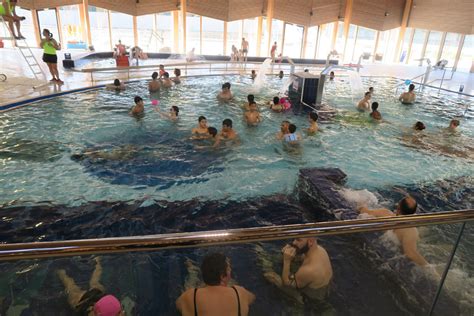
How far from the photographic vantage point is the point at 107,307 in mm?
2445

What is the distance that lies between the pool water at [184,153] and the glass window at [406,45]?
1973 centimetres

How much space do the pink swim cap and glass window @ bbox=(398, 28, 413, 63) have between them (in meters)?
30.9

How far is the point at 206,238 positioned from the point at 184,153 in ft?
17.6

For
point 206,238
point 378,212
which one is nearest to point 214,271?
point 206,238

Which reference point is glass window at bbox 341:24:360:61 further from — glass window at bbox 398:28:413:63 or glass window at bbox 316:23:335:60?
glass window at bbox 398:28:413:63

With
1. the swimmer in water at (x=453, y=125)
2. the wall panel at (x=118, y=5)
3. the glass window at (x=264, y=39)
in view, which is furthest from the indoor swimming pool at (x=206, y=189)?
the glass window at (x=264, y=39)

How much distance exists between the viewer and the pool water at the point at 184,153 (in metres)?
5.46

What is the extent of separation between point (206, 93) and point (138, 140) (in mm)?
5358

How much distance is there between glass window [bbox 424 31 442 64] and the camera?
2624 centimetres

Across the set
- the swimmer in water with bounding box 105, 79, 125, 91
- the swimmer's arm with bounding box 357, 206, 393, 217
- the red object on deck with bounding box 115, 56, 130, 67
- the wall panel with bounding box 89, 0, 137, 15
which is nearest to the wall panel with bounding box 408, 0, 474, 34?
the wall panel with bounding box 89, 0, 137, 15

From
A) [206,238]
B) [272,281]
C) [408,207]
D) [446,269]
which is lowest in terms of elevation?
[272,281]

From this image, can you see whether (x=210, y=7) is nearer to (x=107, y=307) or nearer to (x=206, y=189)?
(x=206, y=189)

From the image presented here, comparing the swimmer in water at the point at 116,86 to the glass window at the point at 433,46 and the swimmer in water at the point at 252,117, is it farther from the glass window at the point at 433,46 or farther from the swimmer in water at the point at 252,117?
the glass window at the point at 433,46

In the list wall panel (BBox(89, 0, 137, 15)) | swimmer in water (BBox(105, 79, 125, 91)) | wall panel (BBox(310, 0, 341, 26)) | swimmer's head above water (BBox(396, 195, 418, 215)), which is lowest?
swimmer in water (BBox(105, 79, 125, 91))
